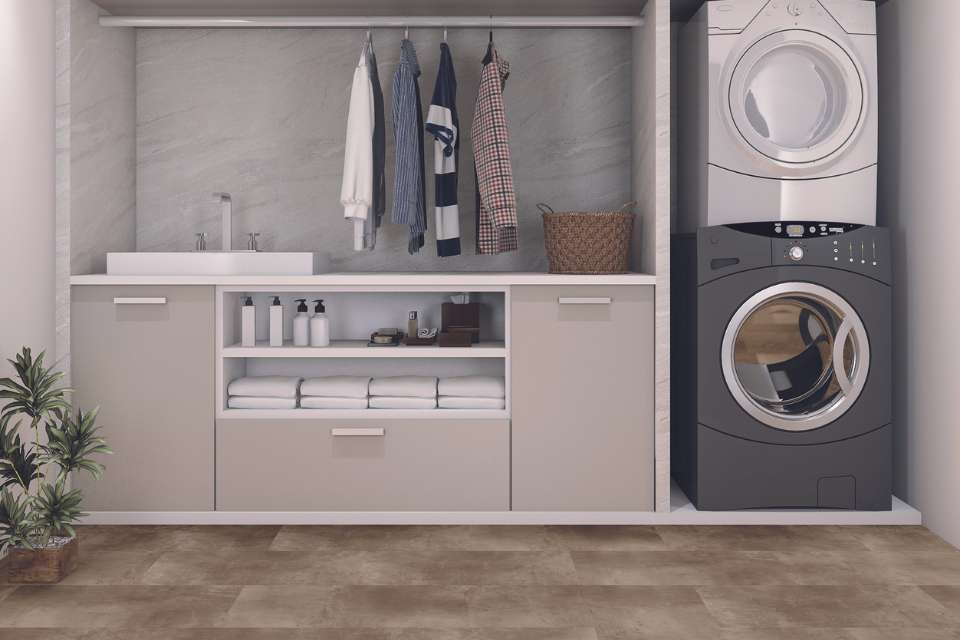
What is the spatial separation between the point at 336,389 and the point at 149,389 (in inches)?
25.3

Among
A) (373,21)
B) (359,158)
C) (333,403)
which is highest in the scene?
(373,21)

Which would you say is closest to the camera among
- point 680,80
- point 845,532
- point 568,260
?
point 845,532

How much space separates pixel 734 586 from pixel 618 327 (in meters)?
0.95

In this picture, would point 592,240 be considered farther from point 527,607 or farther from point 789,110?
point 527,607

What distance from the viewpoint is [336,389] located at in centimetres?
306

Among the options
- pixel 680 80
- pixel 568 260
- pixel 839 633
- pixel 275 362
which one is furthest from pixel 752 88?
pixel 275 362

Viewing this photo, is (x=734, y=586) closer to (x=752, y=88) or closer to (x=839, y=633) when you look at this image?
(x=839, y=633)

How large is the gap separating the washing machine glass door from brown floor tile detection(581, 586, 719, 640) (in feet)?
5.08

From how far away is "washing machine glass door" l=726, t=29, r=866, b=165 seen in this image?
296 centimetres

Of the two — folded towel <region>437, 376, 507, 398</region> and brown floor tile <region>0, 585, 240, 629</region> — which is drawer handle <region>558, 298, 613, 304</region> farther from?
brown floor tile <region>0, 585, 240, 629</region>

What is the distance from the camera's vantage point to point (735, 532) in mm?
2920

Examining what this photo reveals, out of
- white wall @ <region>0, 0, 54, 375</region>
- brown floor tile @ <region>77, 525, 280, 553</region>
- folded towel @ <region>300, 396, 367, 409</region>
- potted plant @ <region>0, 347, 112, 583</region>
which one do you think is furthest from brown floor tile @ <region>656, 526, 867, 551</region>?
white wall @ <region>0, 0, 54, 375</region>

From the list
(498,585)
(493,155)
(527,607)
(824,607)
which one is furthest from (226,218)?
(824,607)

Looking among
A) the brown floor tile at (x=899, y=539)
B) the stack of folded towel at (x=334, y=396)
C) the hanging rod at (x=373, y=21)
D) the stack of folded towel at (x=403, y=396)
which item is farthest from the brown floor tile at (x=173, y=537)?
A: the brown floor tile at (x=899, y=539)
